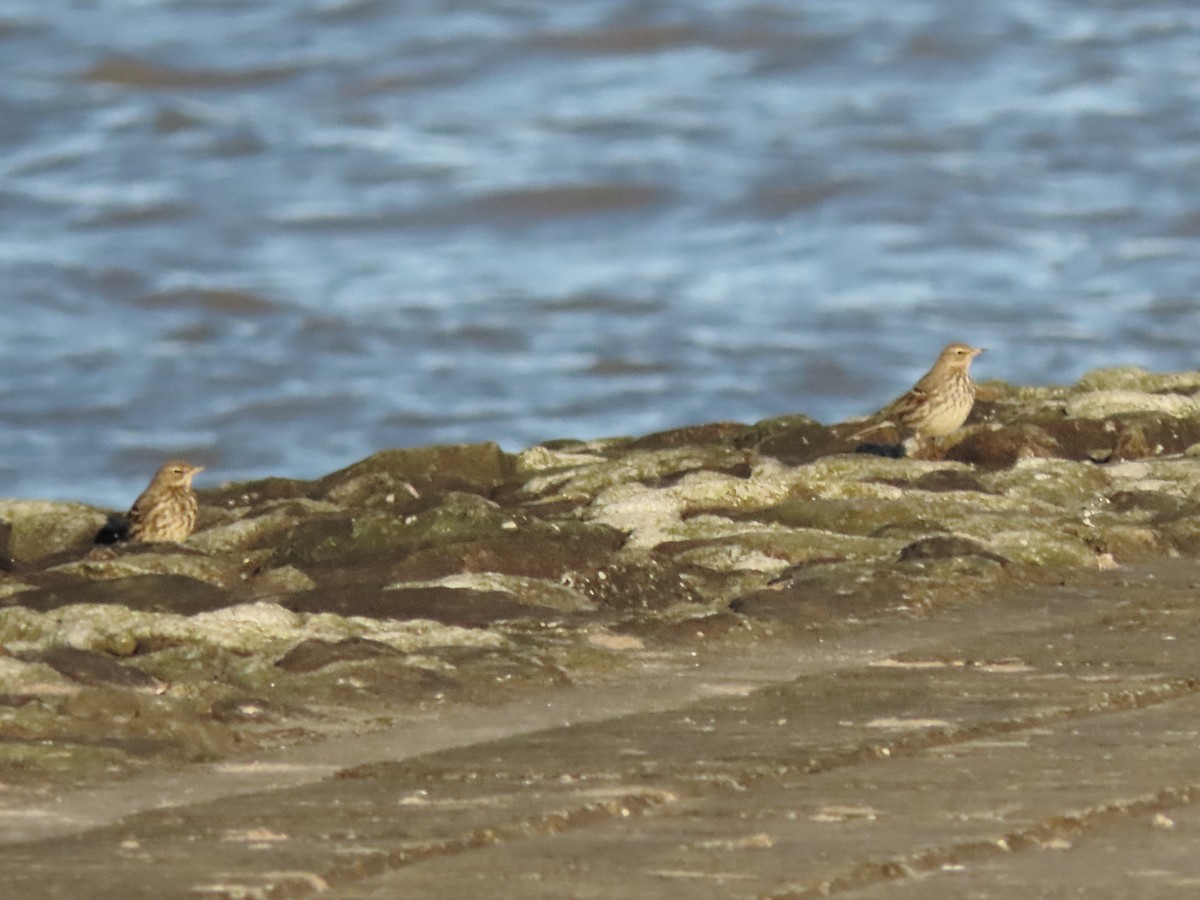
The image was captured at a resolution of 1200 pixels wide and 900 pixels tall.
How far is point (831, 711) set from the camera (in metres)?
6.06

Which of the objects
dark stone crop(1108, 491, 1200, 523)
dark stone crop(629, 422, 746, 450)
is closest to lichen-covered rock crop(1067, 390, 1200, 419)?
dark stone crop(629, 422, 746, 450)

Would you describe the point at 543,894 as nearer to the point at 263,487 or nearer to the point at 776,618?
the point at 776,618

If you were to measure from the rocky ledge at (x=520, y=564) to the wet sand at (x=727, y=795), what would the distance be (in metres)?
0.32

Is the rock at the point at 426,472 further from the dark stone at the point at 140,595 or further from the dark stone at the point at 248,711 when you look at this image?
the dark stone at the point at 248,711

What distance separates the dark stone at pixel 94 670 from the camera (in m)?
6.42

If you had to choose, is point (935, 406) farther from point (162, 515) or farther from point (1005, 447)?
point (162, 515)

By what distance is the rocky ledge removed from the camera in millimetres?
6281

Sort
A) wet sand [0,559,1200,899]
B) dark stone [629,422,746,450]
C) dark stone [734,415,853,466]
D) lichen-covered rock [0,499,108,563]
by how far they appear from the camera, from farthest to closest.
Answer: dark stone [629,422,746,450] < dark stone [734,415,853,466] < lichen-covered rock [0,499,108,563] < wet sand [0,559,1200,899]

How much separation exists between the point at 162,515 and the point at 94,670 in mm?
3777

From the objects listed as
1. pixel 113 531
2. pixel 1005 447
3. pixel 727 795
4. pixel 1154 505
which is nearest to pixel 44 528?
pixel 113 531

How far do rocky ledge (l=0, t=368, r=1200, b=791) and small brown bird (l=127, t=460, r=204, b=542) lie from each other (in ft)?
0.42

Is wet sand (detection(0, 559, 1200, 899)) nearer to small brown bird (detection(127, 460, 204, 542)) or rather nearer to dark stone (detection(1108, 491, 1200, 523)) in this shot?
dark stone (detection(1108, 491, 1200, 523))

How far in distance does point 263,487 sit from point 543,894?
675cm

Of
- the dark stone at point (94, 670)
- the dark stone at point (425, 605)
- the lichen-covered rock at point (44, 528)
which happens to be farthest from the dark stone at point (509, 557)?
→ the lichen-covered rock at point (44, 528)
